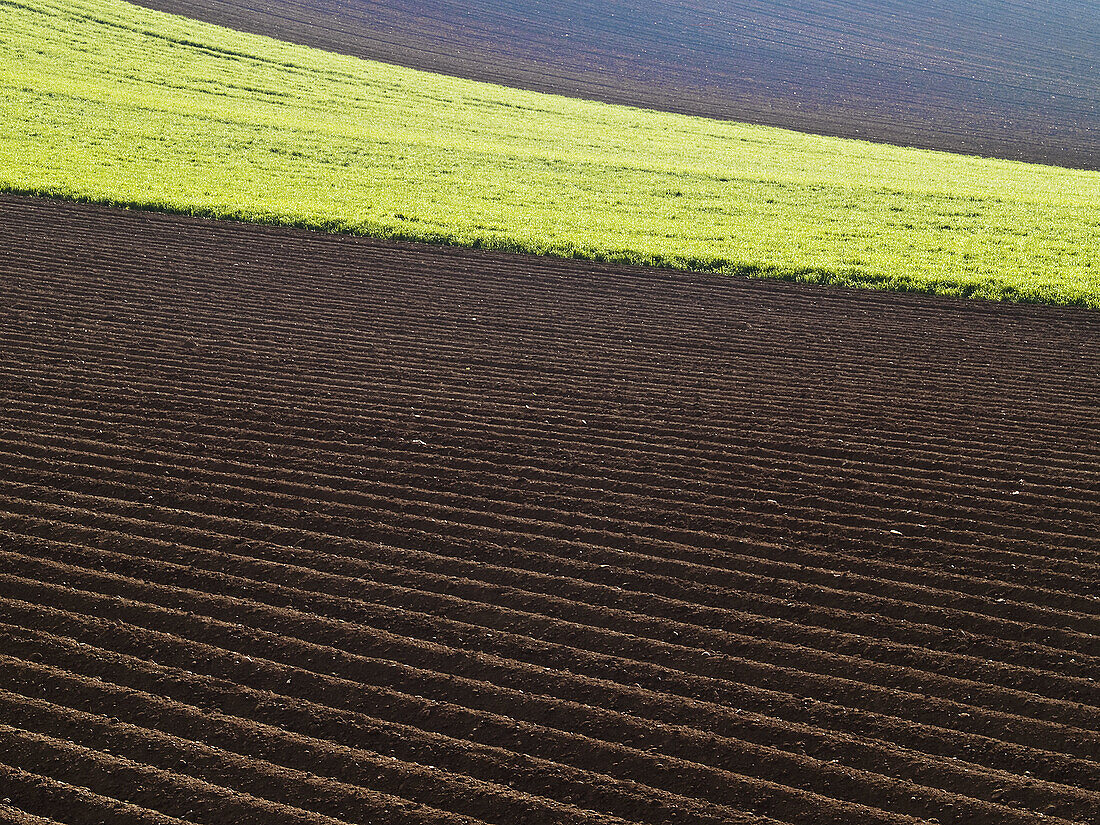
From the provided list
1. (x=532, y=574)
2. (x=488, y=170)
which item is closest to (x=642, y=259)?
(x=488, y=170)

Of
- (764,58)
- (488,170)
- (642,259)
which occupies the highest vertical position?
(764,58)

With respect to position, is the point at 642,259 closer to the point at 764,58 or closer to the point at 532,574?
the point at 532,574

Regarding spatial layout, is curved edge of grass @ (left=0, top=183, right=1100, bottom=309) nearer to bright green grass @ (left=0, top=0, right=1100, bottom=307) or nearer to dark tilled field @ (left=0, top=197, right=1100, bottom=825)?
bright green grass @ (left=0, top=0, right=1100, bottom=307)

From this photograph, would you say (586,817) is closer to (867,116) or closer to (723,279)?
(723,279)

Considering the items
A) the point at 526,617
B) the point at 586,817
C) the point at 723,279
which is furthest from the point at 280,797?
the point at 723,279

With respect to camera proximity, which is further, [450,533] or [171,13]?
[171,13]
